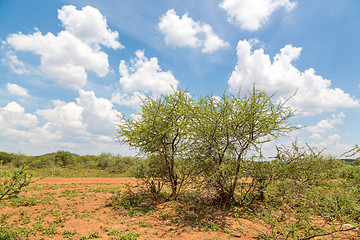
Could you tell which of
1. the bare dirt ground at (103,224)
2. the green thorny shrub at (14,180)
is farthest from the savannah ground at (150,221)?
the green thorny shrub at (14,180)

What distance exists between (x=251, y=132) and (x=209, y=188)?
3168 mm

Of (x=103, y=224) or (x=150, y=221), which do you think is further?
(x=150, y=221)

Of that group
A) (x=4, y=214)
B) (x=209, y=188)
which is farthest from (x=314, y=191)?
(x=4, y=214)

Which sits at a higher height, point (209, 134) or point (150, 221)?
point (209, 134)

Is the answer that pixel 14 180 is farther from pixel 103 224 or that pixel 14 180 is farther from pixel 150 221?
pixel 150 221

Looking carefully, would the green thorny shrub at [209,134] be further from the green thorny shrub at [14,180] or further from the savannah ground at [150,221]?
the green thorny shrub at [14,180]

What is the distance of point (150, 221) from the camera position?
8.20 m

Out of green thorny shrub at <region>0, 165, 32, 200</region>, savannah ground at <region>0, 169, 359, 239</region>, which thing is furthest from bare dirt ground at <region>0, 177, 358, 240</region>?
green thorny shrub at <region>0, 165, 32, 200</region>

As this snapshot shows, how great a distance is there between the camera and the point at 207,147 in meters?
9.30

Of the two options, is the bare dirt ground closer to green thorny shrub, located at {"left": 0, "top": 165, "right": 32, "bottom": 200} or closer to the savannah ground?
the savannah ground

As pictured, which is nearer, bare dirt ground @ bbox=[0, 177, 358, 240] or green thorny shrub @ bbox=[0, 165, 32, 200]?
green thorny shrub @ bbox=[0, 165, 32, 200]

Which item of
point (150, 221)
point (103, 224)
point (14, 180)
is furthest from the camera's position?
point (150, 221)

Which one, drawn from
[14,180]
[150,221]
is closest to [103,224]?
[150,221]

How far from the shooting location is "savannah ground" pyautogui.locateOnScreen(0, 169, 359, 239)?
21.4 ft
